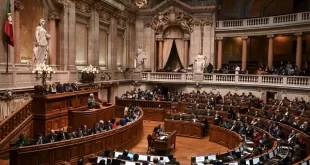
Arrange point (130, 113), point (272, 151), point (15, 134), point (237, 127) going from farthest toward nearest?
1. point (130, 113)
2. point (237, 127)
3. point (15, 134)
4. point (272, 151)

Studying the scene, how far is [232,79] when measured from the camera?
23.3 metres

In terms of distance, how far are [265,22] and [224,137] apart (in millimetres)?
13233

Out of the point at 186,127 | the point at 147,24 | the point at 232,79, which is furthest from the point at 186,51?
the point at 186,127

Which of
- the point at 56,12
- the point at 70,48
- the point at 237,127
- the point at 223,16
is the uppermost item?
the point at 223,16

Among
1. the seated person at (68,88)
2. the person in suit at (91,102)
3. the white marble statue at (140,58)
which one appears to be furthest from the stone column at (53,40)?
the white marble statue at (140,58)

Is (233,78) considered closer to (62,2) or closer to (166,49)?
(166,49)

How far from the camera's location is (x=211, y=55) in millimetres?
26641

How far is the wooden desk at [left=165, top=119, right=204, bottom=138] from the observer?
1625 centimetres

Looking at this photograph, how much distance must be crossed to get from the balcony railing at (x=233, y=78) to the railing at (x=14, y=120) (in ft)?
47.7

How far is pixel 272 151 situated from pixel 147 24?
798 inches

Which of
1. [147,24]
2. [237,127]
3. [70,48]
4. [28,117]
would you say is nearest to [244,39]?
[147,24]

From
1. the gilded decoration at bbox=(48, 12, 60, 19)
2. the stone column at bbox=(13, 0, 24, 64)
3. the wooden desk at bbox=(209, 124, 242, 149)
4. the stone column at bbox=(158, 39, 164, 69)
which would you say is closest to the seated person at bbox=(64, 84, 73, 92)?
the stone column at bbox=(13, 0, 24, 64)

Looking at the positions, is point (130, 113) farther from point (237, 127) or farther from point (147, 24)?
point (147, 24)

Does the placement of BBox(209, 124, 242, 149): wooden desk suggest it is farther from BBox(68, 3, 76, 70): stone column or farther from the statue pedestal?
BBox(68, 3, 76, 70): stone column
